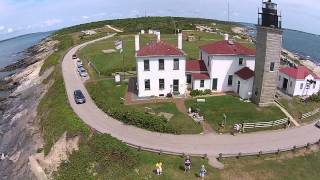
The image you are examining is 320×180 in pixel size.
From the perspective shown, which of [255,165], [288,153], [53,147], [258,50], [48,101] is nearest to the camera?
[255,165]

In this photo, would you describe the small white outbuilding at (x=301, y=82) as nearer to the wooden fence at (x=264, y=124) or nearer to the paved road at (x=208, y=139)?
the paved road at (x=208, y=139)

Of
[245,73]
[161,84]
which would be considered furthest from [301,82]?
[161,84]

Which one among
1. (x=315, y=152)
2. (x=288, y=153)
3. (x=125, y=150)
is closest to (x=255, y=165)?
(x=288, y=153)

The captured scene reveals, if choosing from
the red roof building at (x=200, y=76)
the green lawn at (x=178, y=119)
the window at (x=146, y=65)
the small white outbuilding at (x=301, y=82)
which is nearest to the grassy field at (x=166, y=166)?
the green lawn at (x=178, y=119)

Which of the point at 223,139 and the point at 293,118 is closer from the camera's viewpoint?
the point at 223,139

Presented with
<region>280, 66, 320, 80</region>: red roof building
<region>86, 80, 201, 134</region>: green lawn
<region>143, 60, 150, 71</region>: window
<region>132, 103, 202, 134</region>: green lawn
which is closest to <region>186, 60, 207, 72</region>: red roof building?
<region>143, 60, 150, 71</region>: window

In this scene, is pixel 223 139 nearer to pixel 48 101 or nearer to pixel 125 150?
pixel 125 150

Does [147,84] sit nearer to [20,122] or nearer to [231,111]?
[231,111]
